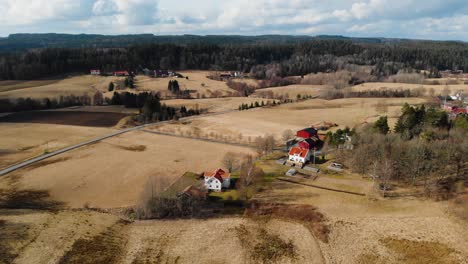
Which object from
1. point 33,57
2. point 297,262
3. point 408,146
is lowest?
point 297,262

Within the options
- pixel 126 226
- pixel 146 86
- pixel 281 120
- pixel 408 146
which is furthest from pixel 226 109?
pixel 126 226

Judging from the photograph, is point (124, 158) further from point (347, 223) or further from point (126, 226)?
point (347, 223)

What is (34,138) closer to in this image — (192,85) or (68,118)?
(68,118)

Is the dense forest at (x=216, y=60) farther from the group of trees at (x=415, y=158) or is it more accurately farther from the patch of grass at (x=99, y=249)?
the patch of grass at (x=99, y=249)

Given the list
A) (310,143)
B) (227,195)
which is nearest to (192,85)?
(310,143)

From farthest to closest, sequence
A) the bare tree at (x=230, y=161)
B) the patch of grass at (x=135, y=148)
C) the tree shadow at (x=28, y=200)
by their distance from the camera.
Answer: the patch of grass at (x=135, y=148) < the bare tree at (x=230, y=161) < the tree shadow at (x=28, y=200)

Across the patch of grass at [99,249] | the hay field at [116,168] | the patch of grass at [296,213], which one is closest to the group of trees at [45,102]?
the hay field at [116,168]
